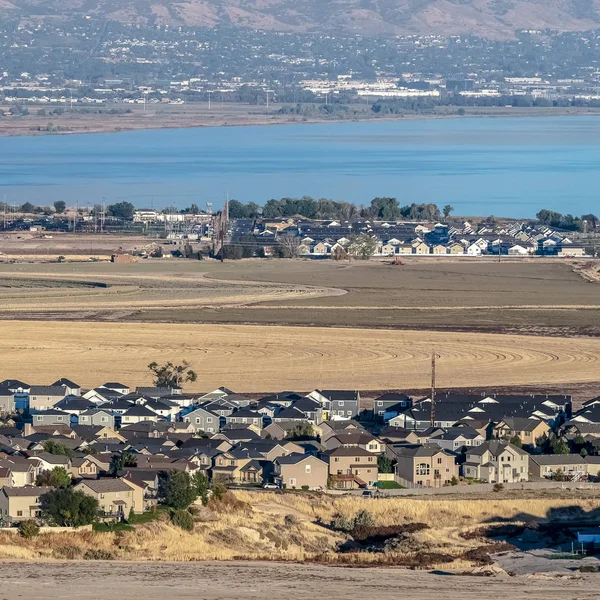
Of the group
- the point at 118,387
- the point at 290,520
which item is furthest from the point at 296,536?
the point at 118,387

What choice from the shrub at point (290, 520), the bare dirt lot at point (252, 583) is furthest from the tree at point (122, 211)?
the bare dirt lot at point (252, 583)

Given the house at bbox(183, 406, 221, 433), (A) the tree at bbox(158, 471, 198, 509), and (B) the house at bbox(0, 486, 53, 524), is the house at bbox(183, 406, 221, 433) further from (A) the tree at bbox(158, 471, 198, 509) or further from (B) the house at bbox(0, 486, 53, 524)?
(B) the house at bbox(0, 486, 53, 524)

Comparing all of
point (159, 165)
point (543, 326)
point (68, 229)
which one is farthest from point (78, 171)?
point (543, 326)

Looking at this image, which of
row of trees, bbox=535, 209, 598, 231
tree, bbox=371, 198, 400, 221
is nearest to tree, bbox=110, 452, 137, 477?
row of trees, bbox=535, 209, 598, 231

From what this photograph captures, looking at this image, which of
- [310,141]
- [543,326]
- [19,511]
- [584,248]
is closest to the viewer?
[19,511]

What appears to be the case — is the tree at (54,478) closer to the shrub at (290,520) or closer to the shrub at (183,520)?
the shrub at (183,520)

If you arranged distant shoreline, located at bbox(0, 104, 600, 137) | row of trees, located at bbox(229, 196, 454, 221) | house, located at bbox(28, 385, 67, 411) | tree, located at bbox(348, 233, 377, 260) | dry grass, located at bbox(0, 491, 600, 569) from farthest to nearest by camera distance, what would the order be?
distant shoreline, located at bbox(0, 104, 600, 137)
row of trees, located at bbox(229, 196, 454, 221)
tree, located at bbox(348, 233, 377, 260)
house, located at bbox(28, 385, 67, 411)
dry grass, located at bbox(0, 491, 600, 569)

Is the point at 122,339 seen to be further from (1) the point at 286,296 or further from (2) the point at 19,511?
(2) the point at 19,511
